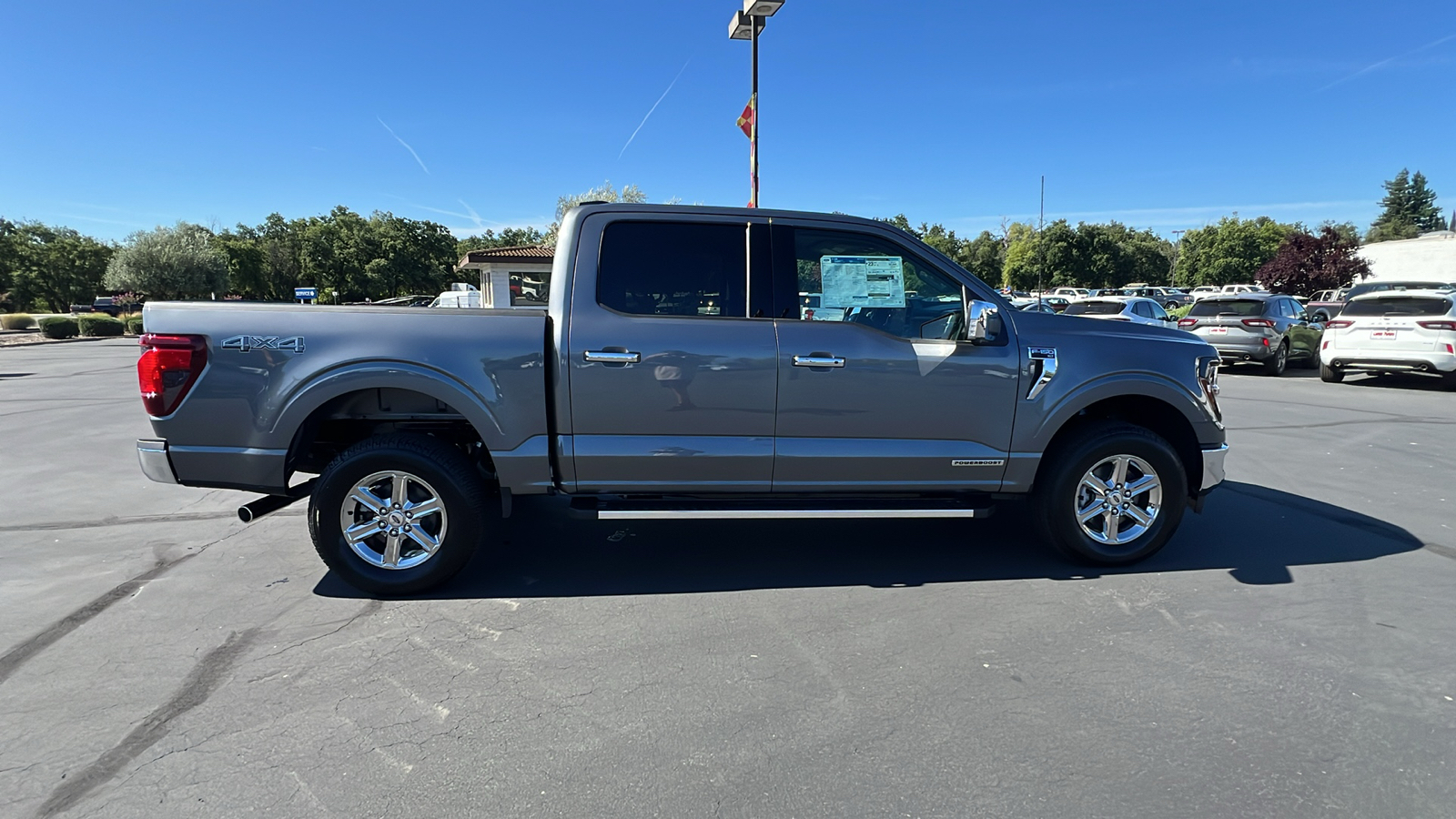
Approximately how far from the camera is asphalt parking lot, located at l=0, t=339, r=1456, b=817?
2518 mm

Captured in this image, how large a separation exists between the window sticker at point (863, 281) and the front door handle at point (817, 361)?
39cm

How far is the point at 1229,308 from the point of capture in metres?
15.6

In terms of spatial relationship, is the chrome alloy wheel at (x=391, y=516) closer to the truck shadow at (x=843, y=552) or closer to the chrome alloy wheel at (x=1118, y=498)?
the truck shadow at (x=843, y=552)

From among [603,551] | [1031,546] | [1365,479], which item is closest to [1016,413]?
[1031,546]

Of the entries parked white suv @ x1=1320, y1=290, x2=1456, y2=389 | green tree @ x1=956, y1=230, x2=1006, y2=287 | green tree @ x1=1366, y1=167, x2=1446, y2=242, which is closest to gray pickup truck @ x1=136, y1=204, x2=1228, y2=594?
parked white suv @ x1=1320, y1=290, x2=1456, y2=389

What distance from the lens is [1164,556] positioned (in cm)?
471

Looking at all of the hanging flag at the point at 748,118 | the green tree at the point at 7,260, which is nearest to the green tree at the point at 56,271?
the green tree at the point at 7,260

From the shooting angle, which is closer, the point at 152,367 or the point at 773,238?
the point at 152,367

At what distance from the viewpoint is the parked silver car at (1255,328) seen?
15.0 metres

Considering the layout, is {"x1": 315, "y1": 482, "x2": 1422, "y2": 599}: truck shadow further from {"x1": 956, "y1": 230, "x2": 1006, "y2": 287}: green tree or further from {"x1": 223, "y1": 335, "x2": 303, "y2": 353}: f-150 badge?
{"x1": 956, "y1": 230, "x2": 1006, "y2": 287}: green tree

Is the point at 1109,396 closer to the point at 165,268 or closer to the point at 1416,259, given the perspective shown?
the point at 165,268

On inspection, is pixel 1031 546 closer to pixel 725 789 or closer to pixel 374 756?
pixel 725 789

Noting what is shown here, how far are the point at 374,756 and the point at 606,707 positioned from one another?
83 centimetres

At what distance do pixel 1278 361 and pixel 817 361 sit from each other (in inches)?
612
